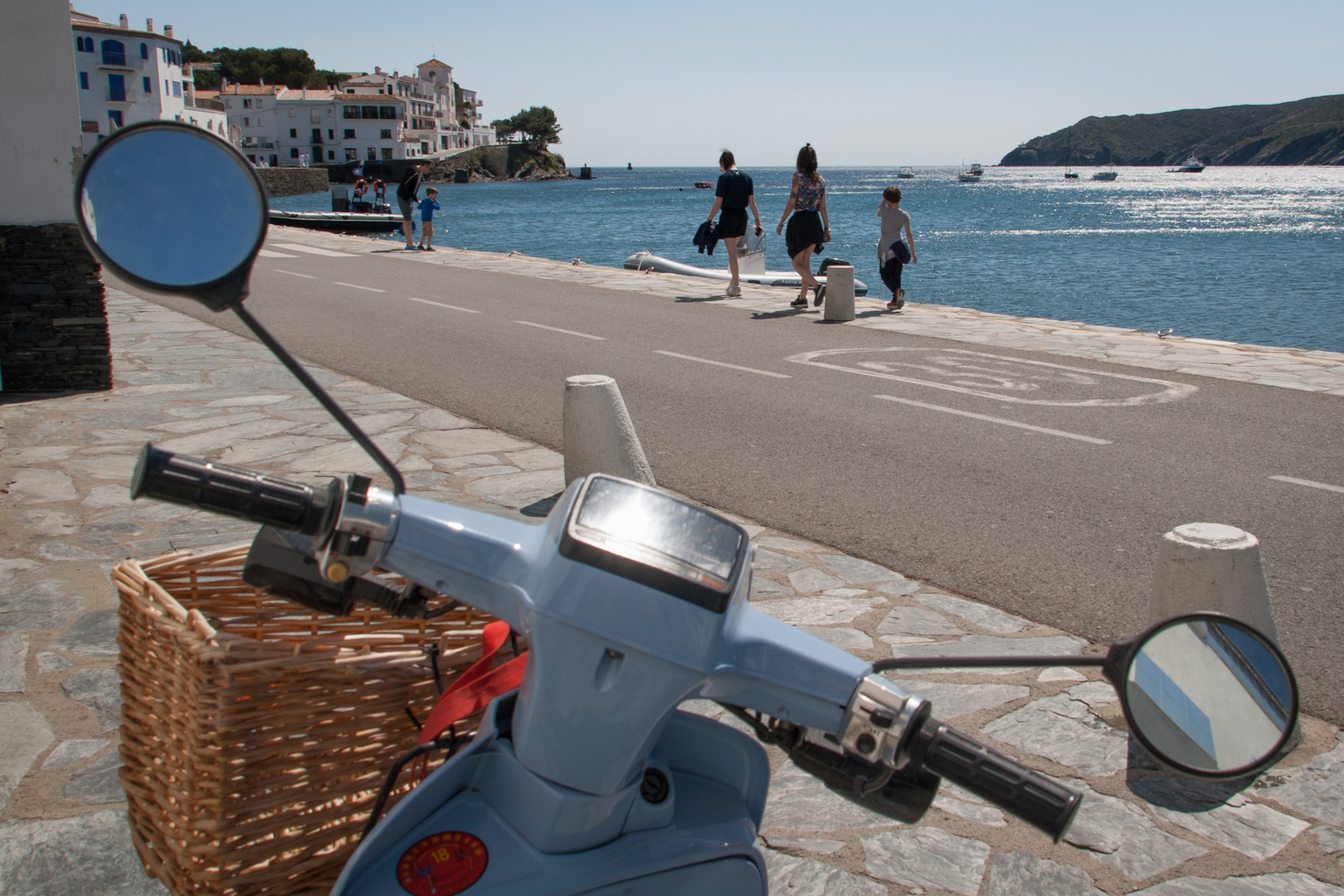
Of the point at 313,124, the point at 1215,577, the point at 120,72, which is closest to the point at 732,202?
the point at 1215,577

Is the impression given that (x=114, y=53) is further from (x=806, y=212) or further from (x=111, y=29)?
(x=806, y=212)

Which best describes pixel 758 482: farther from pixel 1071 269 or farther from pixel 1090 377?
pixel 1071 269

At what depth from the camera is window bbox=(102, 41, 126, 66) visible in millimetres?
88375

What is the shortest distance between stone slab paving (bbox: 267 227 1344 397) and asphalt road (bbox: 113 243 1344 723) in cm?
52

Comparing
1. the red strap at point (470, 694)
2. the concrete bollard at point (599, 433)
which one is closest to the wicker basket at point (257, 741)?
the red strap at point (470, 694)

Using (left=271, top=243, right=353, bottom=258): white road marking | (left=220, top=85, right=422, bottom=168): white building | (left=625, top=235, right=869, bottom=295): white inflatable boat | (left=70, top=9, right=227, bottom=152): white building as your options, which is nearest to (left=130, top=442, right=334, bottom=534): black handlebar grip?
(left=625, top=235, right=869, bottom=295): white inflatable boat

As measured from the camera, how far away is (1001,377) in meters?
9.26

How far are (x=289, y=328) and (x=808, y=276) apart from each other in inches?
263

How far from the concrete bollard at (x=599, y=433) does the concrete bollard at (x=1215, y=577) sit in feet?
9.20

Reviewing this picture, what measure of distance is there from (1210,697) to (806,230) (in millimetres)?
12393

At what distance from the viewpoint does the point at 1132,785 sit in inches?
119

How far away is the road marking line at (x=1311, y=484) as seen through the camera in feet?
19.5

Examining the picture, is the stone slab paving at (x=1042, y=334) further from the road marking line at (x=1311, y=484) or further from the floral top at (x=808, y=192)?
the road marking line at (x=1311, y=484)

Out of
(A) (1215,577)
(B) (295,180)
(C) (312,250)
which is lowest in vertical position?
(A) (1215,577)
